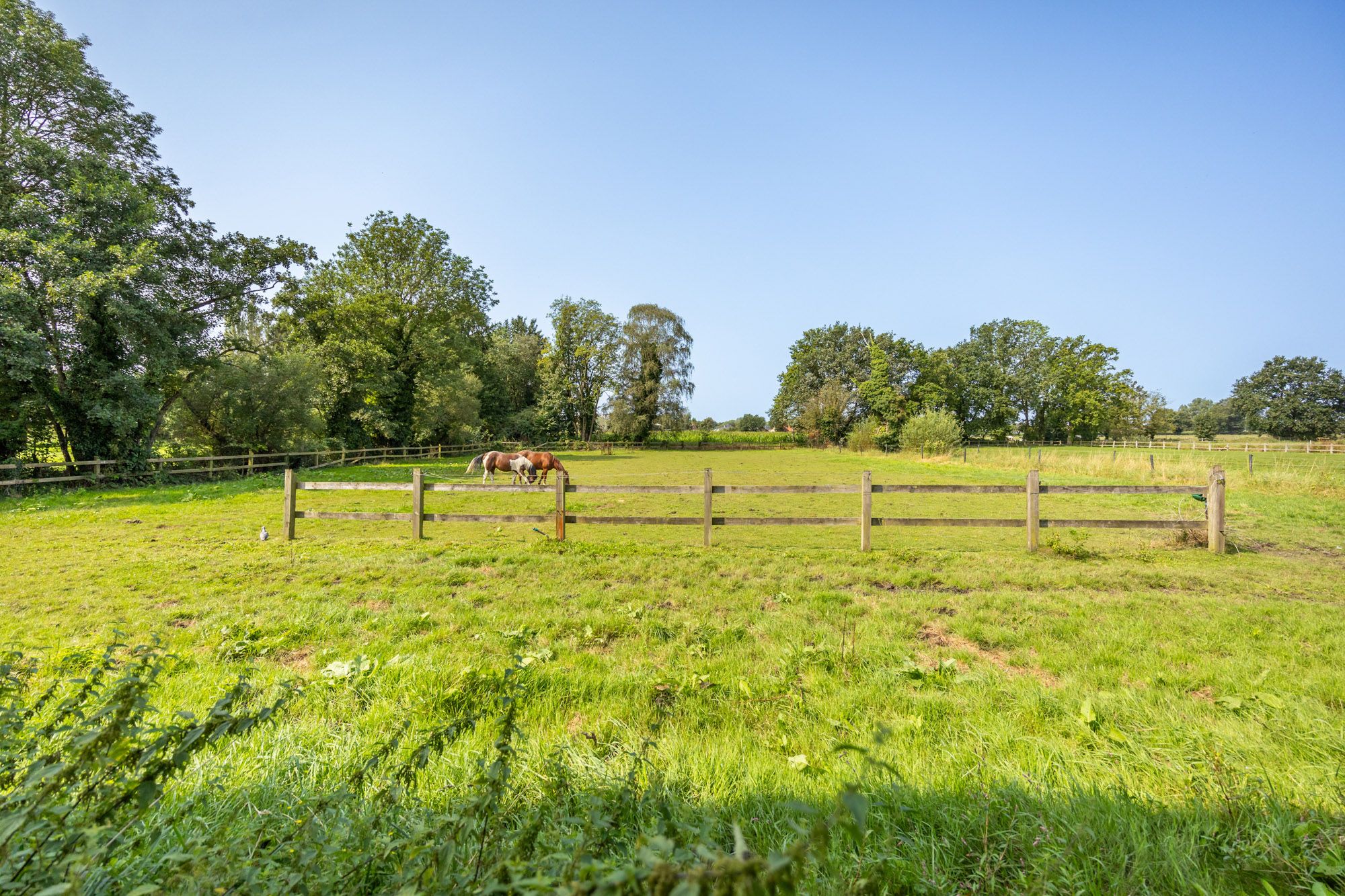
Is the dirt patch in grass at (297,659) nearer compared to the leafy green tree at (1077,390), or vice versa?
the dirt patch in grass at (297,659)

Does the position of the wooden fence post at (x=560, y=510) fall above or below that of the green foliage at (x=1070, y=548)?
above

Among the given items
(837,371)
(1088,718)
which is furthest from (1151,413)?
→ (1088,718)

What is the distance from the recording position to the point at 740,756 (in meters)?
2.65

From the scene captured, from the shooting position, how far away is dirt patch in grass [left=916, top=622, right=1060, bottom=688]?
12.9 feet

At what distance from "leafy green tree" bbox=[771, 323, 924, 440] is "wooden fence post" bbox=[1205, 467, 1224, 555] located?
145 ft

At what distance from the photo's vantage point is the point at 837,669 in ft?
12.6

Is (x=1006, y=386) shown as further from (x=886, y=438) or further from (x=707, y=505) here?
(x=707, y=505)

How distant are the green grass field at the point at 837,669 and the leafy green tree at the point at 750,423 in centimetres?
7391

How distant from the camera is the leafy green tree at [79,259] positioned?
1414 centimetres

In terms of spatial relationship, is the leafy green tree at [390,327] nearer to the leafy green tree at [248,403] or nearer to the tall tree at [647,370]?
the leafy green tree at [248,403]

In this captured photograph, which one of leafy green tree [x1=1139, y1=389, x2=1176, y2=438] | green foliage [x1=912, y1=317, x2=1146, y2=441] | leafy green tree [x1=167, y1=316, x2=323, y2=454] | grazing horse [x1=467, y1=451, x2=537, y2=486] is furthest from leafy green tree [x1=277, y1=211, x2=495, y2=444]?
leafy green tree [x1=1139, y1=389, x2=1176, y2=438]

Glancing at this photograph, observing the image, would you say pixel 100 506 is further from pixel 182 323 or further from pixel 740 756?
pixel 740 756

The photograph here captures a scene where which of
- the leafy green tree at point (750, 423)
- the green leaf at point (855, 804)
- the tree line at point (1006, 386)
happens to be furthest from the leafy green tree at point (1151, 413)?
the green leaf at point (855, 804)

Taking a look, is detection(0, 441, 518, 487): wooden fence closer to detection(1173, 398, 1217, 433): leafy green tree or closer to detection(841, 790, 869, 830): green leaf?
detection(841, 790, 869, 830): green leaf
